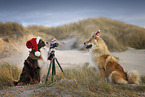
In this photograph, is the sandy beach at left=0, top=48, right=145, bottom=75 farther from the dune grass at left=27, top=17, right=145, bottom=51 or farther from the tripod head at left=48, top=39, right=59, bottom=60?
the dune grass at left=27, top=17, right=145, bottom=51

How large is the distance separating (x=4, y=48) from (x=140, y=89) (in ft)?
23.2

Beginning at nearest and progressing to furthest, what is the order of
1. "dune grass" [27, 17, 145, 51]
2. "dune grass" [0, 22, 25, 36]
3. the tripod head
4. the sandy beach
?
the tripod head, the sandy beach, "dune grass" [0, 22, 25, 36], "dune grass" [27, 17, 145, 51]

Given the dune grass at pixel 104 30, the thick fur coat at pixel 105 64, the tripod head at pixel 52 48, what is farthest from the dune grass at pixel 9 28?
the thick fur coat at pixel 105 64

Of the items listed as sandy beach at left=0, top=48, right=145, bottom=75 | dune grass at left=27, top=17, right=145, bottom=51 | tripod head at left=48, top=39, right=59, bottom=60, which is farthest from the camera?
dune grass at left=27, top=17, right=145, bottom=51

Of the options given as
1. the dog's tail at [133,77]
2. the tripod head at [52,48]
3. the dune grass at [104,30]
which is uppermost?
the dune grass at [104,30]

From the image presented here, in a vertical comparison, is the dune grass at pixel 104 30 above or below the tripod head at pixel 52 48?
above

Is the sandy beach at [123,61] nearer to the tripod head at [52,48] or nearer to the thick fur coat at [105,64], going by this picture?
the thick fur coat at [105,64]

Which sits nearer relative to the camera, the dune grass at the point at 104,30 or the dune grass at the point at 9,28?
the dune grass at the point at 9,28

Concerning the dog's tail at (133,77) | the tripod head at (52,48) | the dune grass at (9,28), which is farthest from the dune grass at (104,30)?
the tripod head at (52,48)

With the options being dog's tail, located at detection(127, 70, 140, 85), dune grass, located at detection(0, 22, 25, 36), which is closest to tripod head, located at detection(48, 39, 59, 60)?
dog's tail, located at detection(127, 70, 140, 85)

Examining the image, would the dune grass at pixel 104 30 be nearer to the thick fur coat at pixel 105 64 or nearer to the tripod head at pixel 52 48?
the thick fur coat at pixel 105 64

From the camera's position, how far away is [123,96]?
3086 millimetres

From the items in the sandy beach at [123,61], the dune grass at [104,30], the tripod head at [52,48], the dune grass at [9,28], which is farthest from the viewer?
the dune grass at [104,30]

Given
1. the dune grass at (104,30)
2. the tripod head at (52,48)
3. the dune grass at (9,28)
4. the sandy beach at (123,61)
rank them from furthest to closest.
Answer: the dune grass at (104,30) → the dune grass at (9,28) → the sandy beach at (123,61) → the tripod head at (52,48)
